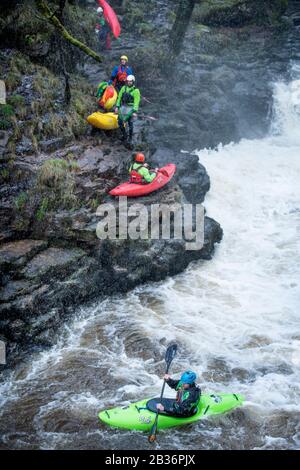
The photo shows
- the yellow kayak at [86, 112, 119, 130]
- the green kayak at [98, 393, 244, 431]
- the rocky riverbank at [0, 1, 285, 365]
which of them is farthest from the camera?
the yellow kayak at [86, 112, 119, 130]

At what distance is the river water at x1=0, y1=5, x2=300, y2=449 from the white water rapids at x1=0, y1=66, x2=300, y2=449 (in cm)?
2

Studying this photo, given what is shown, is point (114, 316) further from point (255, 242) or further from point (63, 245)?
point (255, 242)

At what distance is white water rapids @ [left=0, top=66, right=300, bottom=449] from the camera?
5879 mm

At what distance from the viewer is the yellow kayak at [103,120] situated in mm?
9922

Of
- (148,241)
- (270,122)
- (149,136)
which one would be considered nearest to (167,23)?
(270,122)

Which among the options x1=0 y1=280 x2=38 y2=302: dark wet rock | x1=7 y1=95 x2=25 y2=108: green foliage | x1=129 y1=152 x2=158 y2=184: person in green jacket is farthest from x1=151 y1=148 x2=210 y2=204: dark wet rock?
x1=0 y1=280 x2=38 y2=302: dark wet rock

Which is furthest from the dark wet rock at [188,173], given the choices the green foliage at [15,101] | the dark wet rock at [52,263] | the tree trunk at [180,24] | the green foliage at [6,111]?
the tree trunk at [180,24]

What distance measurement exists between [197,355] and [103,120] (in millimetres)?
5410

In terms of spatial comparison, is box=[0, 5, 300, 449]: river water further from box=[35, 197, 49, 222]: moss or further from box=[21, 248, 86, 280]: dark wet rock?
box=[35, 197, 49, 222]: moss

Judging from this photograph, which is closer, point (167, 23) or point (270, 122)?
point (270, 122)

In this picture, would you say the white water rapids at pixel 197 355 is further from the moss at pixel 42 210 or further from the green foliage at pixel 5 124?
the green foliage at pixel 5 124

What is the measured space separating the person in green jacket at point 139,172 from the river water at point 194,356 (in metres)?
2.09
